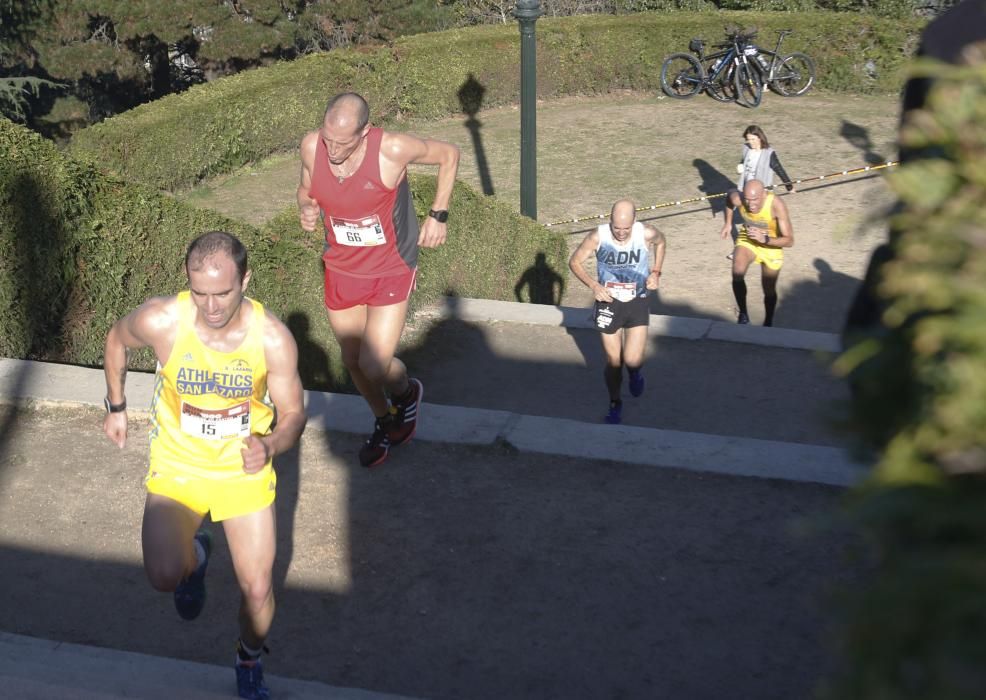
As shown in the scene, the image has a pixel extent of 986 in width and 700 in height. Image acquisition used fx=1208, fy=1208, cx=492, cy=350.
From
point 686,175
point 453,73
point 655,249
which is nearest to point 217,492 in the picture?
point 655,249

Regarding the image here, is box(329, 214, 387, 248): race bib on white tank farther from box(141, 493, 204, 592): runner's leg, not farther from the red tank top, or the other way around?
box(141, 493, 204, 592): runner's leg

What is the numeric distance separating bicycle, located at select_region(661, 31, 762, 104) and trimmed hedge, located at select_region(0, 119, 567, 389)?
48.0 ft

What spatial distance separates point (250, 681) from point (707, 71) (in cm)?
2018

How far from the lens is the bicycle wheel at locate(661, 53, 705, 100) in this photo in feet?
73.1

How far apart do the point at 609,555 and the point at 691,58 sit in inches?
714

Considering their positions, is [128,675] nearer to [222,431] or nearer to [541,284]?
[222,431]

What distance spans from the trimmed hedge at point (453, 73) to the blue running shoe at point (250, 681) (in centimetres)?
1369

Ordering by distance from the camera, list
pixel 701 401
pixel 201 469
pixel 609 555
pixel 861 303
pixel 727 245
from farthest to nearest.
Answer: pixel 727 245 < pixel 701 401 < pixel 609 555 < pixel 201 469 < pixel 861 303

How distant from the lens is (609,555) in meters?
5.49

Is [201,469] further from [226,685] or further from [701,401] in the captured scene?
[701,401]

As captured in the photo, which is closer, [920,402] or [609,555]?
[920,402]

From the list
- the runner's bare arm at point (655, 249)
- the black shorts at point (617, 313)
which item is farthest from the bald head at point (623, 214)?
the black shorts at point (617, 313)

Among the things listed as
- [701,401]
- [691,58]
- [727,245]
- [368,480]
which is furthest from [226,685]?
[691,58]

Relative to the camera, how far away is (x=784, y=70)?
72.5 ft
